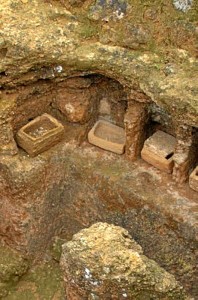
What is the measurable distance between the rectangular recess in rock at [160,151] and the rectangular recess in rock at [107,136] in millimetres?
424

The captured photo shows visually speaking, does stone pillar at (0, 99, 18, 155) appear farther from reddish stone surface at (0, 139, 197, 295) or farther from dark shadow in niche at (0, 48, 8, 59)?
dark shadow in niche at (0, 48, 8, 59)

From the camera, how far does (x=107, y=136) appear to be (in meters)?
9.84

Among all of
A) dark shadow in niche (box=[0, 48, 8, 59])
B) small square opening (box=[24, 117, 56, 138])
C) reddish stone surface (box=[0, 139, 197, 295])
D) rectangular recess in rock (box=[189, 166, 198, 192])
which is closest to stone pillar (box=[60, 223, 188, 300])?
reddish stone surface (box=[0, 139, 197, 295])

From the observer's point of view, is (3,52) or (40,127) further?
(40,127)

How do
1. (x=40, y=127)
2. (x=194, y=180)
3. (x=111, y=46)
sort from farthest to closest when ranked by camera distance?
(x=40, y=127)
(x=194, y=180)
(x=111, y=46)

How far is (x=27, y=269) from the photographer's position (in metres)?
9.94

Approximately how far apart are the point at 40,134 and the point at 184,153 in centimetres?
215

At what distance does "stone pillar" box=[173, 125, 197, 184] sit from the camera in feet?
28.7

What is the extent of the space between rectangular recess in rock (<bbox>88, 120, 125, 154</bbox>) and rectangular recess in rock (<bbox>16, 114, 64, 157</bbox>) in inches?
19.4

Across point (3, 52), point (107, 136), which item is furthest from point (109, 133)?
point (3, 52)

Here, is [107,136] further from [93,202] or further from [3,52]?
[3,52]

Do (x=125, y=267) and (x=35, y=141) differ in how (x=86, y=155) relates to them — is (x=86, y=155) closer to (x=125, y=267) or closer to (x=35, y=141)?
(x=35, y=141)

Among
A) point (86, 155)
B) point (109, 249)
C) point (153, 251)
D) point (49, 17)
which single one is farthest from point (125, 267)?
point (49, 17)

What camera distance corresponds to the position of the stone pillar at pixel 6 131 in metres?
9.27
